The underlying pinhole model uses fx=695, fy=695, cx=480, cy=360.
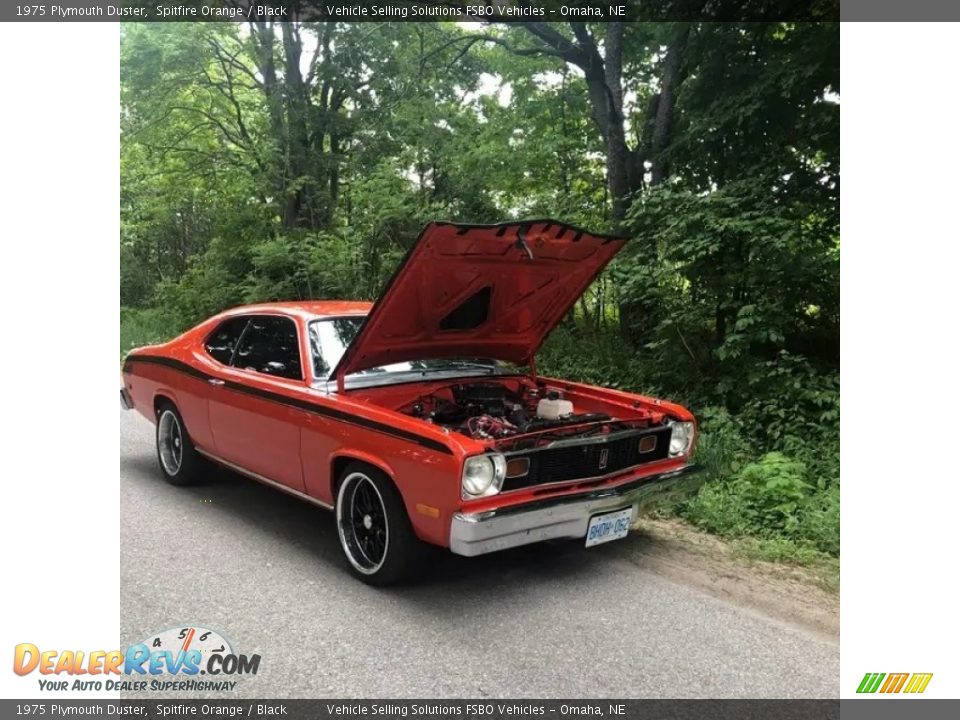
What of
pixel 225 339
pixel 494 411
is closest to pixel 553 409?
pixel 494 411

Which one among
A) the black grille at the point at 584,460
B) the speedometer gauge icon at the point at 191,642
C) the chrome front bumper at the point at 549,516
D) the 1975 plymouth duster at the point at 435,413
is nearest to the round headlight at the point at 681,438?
the 1975 plymouth duster at the point at 435,413

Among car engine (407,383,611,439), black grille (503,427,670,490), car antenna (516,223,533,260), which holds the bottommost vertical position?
black grille (503,427,670,490)

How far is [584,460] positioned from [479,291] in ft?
4.32

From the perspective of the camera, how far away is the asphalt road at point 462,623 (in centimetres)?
293

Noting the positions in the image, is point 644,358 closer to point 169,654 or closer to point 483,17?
point 483,17

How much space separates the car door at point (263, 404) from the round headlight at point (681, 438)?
238 centimetres

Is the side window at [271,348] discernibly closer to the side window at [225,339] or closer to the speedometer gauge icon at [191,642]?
the side window at [225,339]

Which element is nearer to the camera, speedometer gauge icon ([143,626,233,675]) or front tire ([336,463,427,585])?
speedometer gauge icon ([143,626,233,675])

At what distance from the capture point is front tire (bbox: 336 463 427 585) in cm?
370

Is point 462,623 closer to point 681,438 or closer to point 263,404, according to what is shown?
point 681,438

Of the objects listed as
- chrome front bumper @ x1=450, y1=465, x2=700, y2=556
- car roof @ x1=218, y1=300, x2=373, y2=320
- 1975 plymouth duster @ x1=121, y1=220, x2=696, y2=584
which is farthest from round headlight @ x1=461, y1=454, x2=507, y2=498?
car roof @ x1=218, y1=300, x2=373, y2=320

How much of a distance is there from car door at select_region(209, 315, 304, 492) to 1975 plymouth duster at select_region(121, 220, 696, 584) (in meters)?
0.01

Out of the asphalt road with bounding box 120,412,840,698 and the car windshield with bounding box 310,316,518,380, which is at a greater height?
the car windshield with bounding box 310,316,518,380
